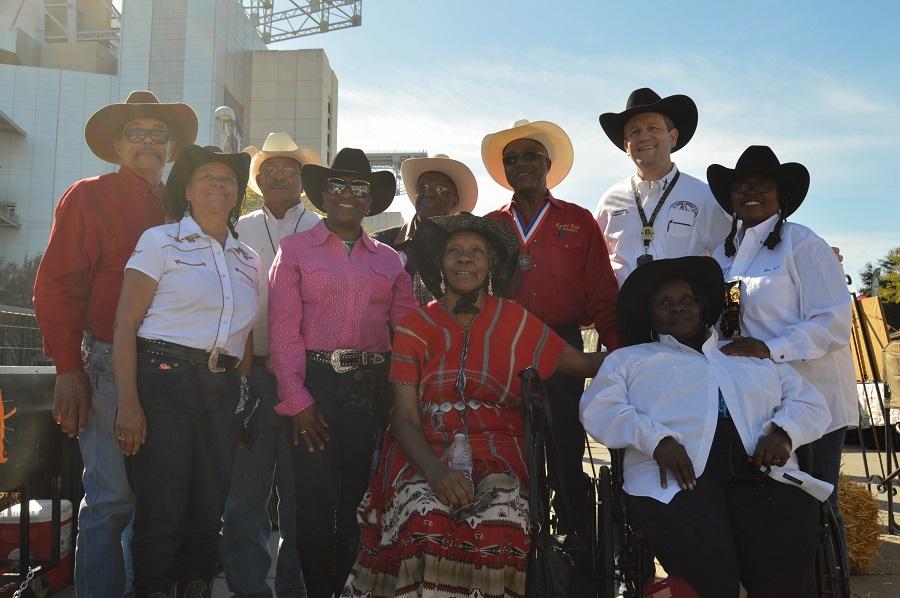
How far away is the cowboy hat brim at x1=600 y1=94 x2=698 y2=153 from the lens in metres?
4.29

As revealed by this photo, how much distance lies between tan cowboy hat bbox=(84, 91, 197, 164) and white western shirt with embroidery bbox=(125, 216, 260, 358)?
70 centimetres

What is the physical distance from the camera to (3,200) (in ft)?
135

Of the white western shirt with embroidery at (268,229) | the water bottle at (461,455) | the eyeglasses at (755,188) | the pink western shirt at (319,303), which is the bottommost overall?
the water bottle at (461,455)

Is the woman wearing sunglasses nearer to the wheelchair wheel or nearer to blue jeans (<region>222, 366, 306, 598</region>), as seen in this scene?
blue jeans (<region>222, 366, 306, 598</region>)

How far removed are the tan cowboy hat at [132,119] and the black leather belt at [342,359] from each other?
1.29 meters

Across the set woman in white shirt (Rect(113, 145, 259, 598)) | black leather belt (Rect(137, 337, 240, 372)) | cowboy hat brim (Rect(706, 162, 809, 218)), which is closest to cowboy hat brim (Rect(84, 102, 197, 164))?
woman in white shirt (Rect(113, 145, 259, 598))

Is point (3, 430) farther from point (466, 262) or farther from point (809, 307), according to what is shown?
point (809, 307)

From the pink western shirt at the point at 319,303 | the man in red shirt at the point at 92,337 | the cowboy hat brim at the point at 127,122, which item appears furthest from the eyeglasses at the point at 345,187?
the man in red shirt at the point at 92,337

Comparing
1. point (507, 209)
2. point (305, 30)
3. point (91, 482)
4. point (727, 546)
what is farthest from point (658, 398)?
point (305, 30)

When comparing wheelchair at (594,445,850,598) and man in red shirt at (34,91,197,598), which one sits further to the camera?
man in red shirt at (34,91,197,598)

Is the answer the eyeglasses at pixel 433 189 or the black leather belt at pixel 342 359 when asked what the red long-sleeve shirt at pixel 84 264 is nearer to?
the black leather belt at pixel 342 359

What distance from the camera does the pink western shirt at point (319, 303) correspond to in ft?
11.8

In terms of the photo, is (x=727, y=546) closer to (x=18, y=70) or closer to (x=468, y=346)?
(x=468, y=346)

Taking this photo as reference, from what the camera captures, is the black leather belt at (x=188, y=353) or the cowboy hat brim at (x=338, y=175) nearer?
the black leather belt at (x=188, y=353)
